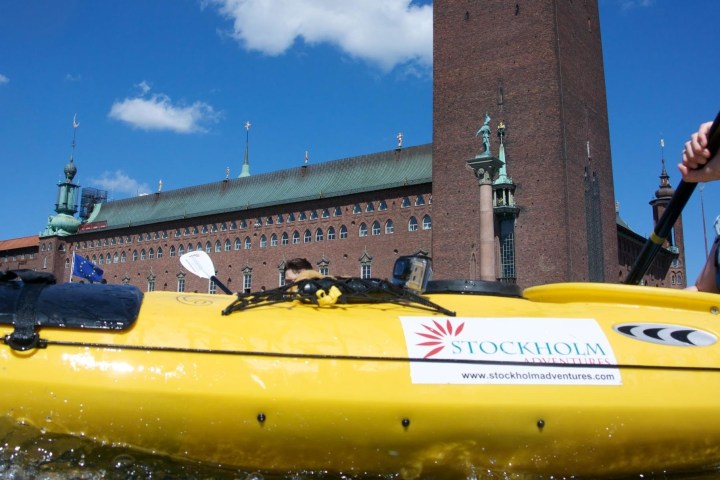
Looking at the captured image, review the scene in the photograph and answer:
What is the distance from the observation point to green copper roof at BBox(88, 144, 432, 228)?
53.6m

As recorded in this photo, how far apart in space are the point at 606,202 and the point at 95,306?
134 ft

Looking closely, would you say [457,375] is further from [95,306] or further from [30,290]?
[30,290]

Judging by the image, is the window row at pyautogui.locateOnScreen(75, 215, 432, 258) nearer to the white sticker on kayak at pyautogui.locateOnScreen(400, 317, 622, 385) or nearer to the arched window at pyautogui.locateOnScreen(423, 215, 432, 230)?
the arched window at pyautogui.locateOnScreen(423, 215, 432, 230)

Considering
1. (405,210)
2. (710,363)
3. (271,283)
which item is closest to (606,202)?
(405,210)

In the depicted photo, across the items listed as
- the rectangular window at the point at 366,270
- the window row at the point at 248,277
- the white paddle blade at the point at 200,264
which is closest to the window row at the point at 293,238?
the window row at the point at 248,277

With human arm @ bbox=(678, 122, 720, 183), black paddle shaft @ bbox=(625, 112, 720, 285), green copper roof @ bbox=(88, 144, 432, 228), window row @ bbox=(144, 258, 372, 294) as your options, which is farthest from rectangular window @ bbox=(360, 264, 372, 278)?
human arm @ bbox=(678, 122, 720, 183)

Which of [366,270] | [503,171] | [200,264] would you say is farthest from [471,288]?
[366,270]

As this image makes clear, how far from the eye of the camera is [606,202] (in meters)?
40.8

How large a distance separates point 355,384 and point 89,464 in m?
1.48

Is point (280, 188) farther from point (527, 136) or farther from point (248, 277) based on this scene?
point (527, 136)

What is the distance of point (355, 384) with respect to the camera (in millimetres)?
3766

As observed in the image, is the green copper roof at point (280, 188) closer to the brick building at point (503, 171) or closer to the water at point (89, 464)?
the brick building at point (503, 171)

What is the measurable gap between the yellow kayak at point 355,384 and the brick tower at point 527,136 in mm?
31177

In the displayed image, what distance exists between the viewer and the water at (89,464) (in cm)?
340
